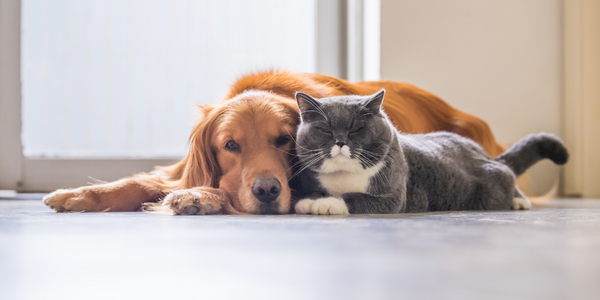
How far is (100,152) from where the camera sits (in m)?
3.02

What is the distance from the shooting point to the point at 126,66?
3002 mm

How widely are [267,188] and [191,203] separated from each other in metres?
0.22

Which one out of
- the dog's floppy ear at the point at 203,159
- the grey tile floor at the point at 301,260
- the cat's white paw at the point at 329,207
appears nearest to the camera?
the grey tile floor at the point at 301,260

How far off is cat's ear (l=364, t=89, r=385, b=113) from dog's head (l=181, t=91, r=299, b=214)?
0.28 metres

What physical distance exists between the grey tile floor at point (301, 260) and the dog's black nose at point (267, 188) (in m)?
0.30

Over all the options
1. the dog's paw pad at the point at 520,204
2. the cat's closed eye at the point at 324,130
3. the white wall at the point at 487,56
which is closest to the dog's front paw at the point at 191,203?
the cat's closed eye at the point at 324,130

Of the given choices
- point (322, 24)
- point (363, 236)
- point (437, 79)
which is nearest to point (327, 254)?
point (363, 236)

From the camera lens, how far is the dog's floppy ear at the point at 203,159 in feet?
5.43

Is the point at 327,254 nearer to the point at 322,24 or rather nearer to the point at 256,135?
the point at 256,135

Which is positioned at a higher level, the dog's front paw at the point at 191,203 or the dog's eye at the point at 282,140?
the dog's eye at the point at 282,140

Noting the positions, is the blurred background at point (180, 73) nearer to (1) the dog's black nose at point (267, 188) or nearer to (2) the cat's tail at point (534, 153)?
(2) the cat's tail at point (534, 153)

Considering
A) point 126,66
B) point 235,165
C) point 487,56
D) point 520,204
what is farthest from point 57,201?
point 487,56

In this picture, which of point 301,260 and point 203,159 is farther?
point 203,159

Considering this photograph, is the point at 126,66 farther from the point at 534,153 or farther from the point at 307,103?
the point at 534,153
